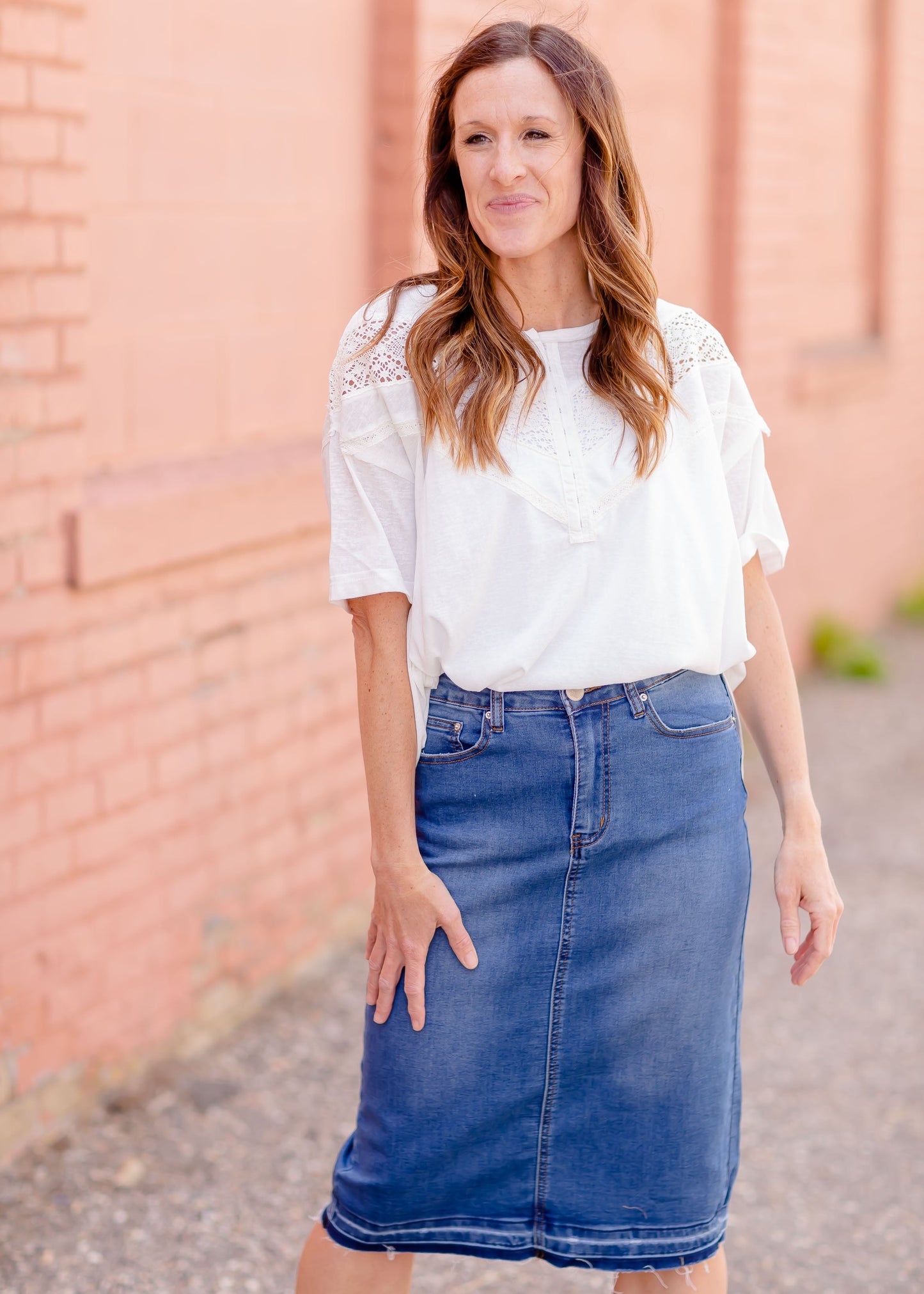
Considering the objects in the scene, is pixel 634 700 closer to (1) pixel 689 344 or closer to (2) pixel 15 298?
(1) pixel 689 344

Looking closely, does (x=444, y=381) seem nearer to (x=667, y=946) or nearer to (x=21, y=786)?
(x=667, y=946)

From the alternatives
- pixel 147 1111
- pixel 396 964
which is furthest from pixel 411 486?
pixel 147 1111

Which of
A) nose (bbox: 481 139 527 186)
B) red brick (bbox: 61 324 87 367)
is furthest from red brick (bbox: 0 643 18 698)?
nose (bbox: 481 139 527 186)

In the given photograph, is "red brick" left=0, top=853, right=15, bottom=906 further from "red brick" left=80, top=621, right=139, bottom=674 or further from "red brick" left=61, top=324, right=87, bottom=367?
"red brick" left=61, top=324, right=87, bottom=367

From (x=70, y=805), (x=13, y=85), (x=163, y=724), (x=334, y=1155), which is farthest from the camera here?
(x=163, y=724)

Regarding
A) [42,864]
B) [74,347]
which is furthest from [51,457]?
[42,864]

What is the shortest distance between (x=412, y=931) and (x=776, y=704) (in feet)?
2.02

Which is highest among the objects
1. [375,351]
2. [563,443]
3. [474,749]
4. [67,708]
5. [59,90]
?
[59,90]

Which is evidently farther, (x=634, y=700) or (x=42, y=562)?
(x=42, y=562)

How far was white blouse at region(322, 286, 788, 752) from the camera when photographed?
192 cm

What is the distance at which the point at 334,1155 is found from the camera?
10.6 feet

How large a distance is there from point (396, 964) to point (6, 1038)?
136 centimetres

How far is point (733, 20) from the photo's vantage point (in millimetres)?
5957

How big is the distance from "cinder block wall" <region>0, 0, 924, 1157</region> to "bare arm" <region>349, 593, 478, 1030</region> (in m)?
1.18
